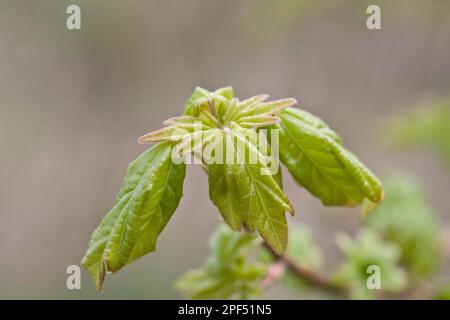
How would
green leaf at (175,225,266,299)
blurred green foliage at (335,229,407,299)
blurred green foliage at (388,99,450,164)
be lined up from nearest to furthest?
green leaf at (175,225,266,299)
blurred green foliage at (335,229,407,299)
blurred green foliage at (388,99,450,164)

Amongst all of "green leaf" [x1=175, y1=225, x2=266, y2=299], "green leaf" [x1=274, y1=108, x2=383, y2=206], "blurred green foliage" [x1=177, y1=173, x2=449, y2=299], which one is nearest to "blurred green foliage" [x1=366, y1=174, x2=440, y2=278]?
"blurred green foliage" [x1=177, y1=173, x2=449, y2=299]

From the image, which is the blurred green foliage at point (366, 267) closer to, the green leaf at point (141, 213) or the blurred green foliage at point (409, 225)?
the blurred green foliage at point (409, 225)

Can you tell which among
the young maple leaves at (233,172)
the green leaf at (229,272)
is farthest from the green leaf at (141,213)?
the green leaf at (229,272)

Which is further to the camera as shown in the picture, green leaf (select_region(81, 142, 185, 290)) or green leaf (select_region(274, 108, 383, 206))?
green leaf (select_region(274, 108, 383, 206))

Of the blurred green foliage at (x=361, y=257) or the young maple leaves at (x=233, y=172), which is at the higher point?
the young maple leaves at (x=233, y=172)

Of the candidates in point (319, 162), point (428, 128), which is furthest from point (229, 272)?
point (428, 128)

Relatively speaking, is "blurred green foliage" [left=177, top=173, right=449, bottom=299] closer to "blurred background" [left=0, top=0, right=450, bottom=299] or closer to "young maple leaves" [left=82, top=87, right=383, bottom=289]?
"young maple leaves" [left=82, top=87, right=383, bottom=289]

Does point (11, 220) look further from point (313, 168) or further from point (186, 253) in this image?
point (313, 168)

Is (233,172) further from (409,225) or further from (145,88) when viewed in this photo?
(145,88)
